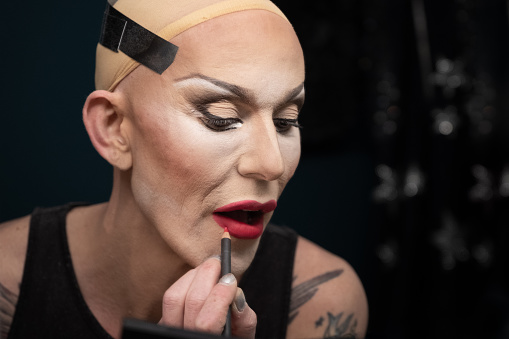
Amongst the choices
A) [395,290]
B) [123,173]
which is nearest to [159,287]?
[123,173]

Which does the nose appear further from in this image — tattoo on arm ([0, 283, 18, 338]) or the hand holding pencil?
tattoo on arm ([0, 283, 18, 338])

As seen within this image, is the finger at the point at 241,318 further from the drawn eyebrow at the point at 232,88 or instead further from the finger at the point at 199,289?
the drawn eyebrow at the point at 232,88

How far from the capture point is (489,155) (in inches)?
91.7

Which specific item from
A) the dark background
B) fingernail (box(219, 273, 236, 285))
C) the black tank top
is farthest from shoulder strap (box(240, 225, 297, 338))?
the dark background

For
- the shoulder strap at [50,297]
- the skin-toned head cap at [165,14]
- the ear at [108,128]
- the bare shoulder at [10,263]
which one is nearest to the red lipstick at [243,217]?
the ear at [108,128]

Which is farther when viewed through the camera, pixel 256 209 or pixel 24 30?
pixel 24 30

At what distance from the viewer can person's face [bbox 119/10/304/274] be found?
1126 millimetres

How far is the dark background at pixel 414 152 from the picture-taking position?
2.24 m

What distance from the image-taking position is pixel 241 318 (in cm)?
108

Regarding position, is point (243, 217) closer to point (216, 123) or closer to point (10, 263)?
point (216, 123)

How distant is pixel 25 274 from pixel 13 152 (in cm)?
31

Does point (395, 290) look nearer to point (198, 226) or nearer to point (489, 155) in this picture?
point (489, 155)

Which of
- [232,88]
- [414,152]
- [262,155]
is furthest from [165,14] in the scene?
[414,152]

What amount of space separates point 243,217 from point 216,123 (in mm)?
196
